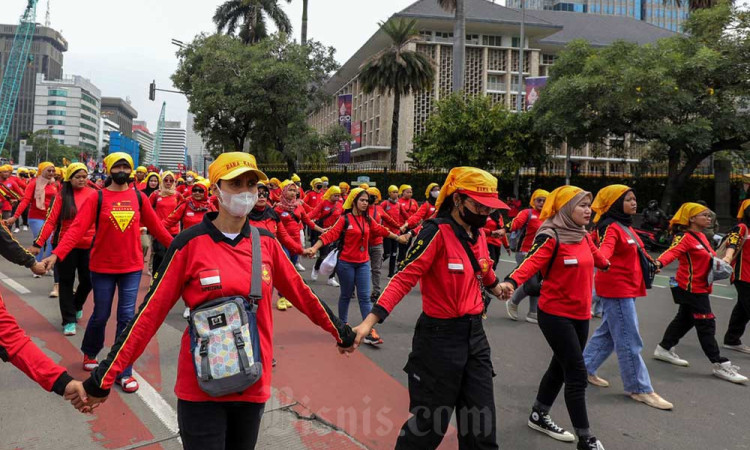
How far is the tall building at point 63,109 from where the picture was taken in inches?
5906

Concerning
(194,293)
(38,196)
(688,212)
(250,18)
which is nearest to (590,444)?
(194,293)

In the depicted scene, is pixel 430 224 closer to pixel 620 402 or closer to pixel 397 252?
pixel 620 402

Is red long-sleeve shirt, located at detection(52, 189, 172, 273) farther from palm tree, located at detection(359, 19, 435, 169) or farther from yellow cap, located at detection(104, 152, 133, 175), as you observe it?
palm tree, located at detection(359, 19, 435, 169)

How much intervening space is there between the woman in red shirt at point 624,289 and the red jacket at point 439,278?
214 cm

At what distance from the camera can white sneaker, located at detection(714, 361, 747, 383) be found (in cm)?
560

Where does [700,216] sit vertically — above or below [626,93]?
below

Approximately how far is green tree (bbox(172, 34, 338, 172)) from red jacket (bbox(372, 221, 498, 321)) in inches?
1094

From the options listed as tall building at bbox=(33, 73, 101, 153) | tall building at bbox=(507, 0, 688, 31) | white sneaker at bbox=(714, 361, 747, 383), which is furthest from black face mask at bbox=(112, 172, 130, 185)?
tall building at bbox=(33, 73, 101, 153)

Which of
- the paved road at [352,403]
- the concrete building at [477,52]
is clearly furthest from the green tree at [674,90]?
the concrete building at [477,52]

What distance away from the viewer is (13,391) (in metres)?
4.71

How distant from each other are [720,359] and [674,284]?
0.87m

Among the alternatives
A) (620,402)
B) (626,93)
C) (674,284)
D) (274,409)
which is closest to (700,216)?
(674,284)

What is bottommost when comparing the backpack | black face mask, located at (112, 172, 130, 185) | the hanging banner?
the backpack

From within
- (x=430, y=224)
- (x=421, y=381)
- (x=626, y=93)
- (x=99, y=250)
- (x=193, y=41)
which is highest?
(x=193, y=41)
